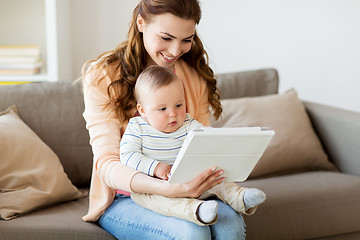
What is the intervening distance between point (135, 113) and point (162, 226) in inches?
16.7

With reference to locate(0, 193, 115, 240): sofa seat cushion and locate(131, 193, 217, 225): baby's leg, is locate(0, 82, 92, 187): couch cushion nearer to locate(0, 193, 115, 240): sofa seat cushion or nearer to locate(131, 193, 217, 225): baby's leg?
locate(0, 193, 115, 240): sofa seat cushion

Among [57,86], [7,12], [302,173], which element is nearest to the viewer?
[57,86]

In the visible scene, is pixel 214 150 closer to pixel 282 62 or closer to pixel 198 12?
pixel 198 12

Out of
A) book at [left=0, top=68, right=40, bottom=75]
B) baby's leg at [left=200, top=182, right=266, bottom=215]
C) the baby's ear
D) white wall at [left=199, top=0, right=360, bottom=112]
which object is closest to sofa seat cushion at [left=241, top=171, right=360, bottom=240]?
baby's leg at [left=200, top=182, right=266, bottom=215]

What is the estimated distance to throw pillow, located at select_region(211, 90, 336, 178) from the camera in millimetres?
2328

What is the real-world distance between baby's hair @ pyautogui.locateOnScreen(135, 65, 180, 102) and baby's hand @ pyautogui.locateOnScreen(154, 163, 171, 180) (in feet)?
0.73

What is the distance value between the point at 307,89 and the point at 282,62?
0.73 ft

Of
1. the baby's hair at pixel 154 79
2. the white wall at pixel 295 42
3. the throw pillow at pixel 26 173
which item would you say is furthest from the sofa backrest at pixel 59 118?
the white wall at pixel 295 42

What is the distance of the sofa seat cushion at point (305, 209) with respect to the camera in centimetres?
200

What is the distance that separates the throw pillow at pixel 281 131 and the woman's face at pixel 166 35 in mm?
732

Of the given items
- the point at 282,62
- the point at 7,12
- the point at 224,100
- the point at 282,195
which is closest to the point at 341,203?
the point at 282,195

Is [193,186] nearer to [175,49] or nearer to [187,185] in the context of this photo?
[187,185]

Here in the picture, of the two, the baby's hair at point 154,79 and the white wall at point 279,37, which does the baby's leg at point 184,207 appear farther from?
the white wall at point 279,37

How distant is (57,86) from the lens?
2.23 meters
